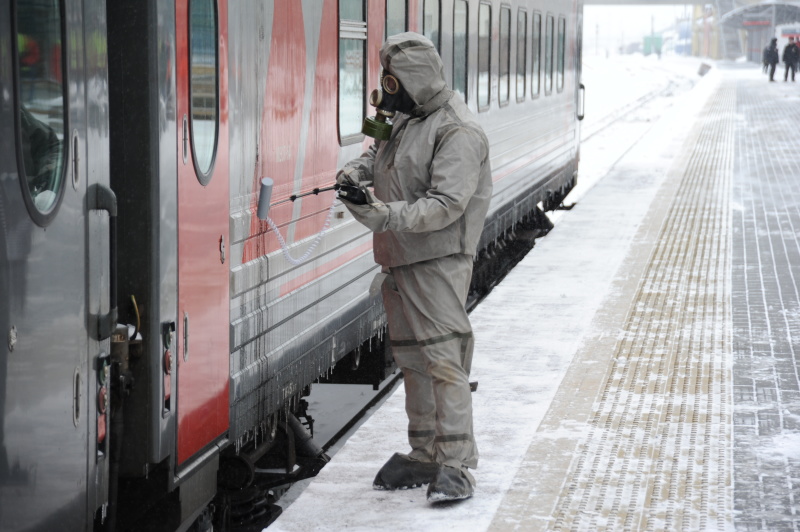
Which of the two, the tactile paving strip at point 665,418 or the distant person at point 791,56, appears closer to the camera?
the tactile paving strip at point 665,418

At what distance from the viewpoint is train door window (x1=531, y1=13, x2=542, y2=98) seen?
14.2 metres

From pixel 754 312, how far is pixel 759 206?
6481 mm

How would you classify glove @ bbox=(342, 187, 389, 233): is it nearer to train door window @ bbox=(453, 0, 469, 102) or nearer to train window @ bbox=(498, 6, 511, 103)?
train door window @ bbox=(453, 0, 469, 102)

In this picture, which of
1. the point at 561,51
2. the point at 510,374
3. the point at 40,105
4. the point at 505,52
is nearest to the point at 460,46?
the point at 505,52

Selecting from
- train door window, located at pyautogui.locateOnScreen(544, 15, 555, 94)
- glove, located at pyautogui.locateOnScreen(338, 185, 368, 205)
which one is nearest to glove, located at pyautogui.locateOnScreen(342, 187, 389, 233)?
glove, located at pyautogui.locateOnScreen(338, 185, 368, 205)

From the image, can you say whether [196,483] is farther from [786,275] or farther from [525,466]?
[786,275]

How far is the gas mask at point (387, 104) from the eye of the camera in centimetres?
464

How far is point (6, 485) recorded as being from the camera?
10.8 feet

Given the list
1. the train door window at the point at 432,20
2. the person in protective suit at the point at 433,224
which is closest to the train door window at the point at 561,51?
the train door window at the point at 432,20

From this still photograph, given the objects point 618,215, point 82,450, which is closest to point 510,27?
point 618,215

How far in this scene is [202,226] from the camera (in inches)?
185

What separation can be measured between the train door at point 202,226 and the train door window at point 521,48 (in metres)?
8.52

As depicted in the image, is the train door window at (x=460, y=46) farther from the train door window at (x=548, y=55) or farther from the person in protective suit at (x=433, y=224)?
the train door window at (x=548, y=55)

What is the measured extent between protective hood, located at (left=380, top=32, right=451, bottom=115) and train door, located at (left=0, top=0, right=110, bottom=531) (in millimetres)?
1101
